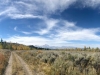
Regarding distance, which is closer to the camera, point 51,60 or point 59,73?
point 59,73

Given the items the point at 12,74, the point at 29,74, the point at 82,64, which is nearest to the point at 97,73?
the point at 82,64

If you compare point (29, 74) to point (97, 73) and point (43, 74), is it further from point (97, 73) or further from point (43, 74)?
point (97, 73)

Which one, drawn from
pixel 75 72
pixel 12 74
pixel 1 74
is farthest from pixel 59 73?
pixel 1 74

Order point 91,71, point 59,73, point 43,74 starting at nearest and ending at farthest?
point 91,71 < point 59,73 < point 43,74

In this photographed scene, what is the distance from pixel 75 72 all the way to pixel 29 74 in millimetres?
5751

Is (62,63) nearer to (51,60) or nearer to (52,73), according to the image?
(52,73)

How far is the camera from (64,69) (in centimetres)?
1798

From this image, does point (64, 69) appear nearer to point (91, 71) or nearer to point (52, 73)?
point (52, 73)

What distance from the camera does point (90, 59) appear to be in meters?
19.4

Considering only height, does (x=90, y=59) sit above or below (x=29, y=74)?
above

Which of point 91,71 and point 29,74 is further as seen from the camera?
point 29,74

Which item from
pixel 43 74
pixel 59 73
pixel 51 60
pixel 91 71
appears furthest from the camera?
pixel 51 60

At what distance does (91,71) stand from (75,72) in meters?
1.59

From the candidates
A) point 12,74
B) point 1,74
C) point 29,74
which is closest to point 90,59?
point 29,74
